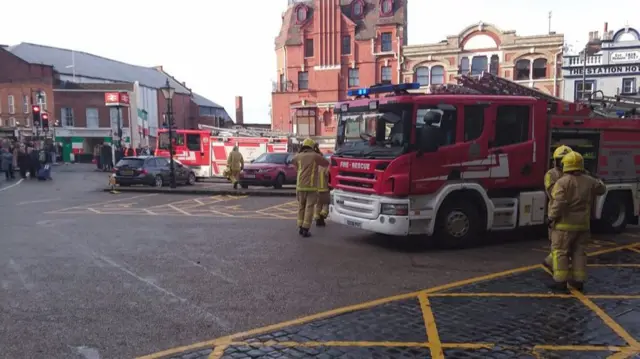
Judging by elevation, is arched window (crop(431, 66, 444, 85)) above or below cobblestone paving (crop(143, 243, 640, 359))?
above

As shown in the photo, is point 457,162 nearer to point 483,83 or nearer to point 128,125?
point 483,83

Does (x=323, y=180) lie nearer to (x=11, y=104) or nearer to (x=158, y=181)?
(x=158, y=181)

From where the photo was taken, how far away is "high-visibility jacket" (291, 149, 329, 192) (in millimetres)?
10211

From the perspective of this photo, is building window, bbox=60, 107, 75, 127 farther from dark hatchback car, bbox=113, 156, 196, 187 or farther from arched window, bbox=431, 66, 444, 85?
dark hatchback car, bbox=113, 156, 196, 187

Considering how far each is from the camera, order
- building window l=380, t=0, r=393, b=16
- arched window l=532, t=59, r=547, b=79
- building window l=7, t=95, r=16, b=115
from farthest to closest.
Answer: building window l=7, t=95, r=16, b=115
building window l=380, t=0, r=393, b=16
arched window l=532, t=59, r=547, b=79

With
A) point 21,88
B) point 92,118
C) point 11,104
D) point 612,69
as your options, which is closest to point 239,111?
point 92,118

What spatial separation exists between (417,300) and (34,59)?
58421 mm

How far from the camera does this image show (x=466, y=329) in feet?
16.9

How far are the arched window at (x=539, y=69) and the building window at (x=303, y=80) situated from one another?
19987mm

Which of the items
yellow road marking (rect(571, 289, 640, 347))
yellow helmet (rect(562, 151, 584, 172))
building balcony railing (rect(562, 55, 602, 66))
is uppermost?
building balcony railing (rect(562, 55, 602, 66))

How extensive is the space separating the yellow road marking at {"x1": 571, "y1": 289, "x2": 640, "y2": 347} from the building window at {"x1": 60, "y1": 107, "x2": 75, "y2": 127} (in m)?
55.5

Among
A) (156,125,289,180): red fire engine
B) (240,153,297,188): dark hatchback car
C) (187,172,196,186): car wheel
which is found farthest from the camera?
(156,125,289,180): red fire engine

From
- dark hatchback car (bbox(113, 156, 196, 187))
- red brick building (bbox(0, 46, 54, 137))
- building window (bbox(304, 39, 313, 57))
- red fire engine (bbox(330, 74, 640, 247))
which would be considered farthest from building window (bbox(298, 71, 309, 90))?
red fire engine (bbox(330, 74, 640, 247))

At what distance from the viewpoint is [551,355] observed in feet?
14.9
